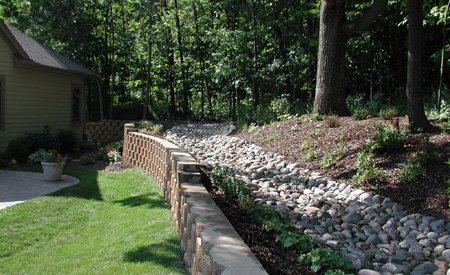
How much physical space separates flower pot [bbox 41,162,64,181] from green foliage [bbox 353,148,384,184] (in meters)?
5.91

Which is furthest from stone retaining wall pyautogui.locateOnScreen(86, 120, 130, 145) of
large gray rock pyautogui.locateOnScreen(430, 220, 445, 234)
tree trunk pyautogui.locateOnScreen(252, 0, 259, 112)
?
large gray rock pyautogui.locateOnScreen(430, 220, 445, 234)

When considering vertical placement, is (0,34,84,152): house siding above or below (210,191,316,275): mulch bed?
above

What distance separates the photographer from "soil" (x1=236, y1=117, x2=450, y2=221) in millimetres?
5242

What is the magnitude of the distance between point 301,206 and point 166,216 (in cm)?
180

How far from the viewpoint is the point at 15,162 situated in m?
10.9

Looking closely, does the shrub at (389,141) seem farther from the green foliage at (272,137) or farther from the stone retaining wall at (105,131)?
the stone retaining wall at (105,131)

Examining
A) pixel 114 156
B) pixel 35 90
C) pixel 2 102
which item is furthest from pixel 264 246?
pixel 35 90

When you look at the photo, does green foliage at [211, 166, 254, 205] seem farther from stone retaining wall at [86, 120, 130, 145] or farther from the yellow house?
stone retaining wall at [86, 120, 130, 145]

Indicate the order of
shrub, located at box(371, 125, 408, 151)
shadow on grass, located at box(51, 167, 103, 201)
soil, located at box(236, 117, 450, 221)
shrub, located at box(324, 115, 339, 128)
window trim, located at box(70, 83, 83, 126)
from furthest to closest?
window trim, located at box(70, 83, 83, 126) < shrub, located at box(324, 115, 339, 128) < shadow on grass, located at box(51, 167, 103, 201) < shrub, located at box(371, 125, 408, 151) < soil, located at box(236, 117, 450, 221)

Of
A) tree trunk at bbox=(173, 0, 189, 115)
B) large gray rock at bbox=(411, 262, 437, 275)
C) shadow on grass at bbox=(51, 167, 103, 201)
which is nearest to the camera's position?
large gray rock at bbox=(411, 262, 437, 275)

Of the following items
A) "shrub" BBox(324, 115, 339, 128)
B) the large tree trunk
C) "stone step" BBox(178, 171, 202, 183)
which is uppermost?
the large tree trunk

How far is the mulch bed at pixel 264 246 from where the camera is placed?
9.82 feet

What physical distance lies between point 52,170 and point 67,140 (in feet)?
16.7

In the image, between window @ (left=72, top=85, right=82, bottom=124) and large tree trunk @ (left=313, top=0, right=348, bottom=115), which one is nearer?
large tree trunk @ (left=313, top=0, right=348, bottom=115)
